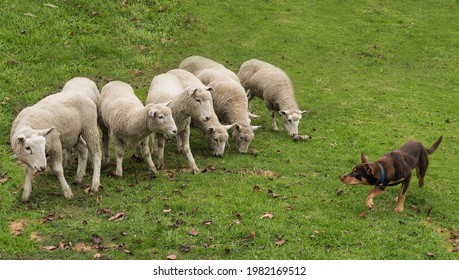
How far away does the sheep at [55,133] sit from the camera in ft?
35.4

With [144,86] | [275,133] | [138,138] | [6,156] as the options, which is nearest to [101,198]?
[138,138]

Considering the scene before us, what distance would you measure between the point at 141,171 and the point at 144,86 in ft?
23.6

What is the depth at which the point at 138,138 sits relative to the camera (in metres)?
13.3

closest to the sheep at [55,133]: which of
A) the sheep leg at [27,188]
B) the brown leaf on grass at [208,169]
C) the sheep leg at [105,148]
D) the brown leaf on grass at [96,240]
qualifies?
the sheep leg at [27,188]

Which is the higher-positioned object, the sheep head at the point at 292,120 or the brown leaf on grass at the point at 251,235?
the brown leaf on grass at the point at 251,235

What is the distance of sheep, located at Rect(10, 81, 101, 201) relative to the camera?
1080 cm

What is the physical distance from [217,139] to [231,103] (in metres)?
1.90

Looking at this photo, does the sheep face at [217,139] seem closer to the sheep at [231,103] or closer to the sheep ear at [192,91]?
the sheep at [231,103]

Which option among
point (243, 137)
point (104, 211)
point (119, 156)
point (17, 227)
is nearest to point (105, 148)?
point (119, 156)

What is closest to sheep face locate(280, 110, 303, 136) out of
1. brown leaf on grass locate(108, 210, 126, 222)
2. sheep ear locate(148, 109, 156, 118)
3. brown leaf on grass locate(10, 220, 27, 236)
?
sheep ear locate(148, 109, 156, 118)

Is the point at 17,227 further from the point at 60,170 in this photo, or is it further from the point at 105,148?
the point at 105,148

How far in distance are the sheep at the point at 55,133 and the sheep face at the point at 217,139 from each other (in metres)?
3.42

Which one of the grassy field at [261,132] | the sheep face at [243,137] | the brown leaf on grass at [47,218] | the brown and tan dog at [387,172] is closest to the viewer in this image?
the grassy field at [261,132]

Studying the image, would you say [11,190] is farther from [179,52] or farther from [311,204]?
Answer: [179,52]
